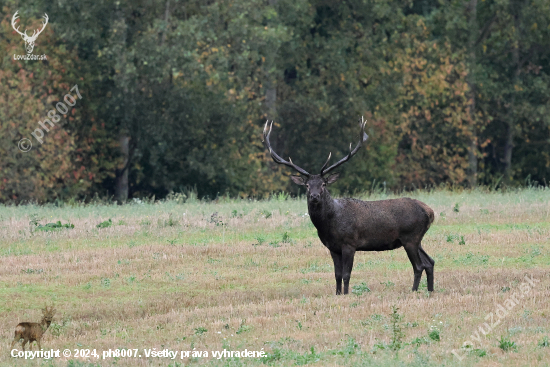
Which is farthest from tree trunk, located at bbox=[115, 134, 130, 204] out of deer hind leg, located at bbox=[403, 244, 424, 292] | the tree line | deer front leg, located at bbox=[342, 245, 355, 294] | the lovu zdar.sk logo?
deer hind leg, located at bbox=[403, 244, 424, 292]

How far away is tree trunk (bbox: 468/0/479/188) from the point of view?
41.7 metres

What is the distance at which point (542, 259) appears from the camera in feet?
56.1

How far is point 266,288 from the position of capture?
50.4ft

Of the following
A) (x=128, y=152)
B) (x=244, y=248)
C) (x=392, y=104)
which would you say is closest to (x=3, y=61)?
(x=128, y=152)

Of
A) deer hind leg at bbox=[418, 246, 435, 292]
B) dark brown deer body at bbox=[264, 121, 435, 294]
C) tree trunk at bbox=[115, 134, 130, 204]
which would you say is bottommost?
tree trunk at bbox=[115, 134, 130, 204]

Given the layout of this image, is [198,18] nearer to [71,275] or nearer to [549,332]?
[71,275]

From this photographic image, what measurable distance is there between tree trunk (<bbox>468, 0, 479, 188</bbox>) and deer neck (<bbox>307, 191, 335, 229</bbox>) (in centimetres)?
2844

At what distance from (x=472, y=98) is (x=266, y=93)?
10105mm

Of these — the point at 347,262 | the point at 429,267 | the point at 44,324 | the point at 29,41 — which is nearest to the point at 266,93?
the point at 29,41

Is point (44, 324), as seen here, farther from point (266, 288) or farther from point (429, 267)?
point (429, 267)

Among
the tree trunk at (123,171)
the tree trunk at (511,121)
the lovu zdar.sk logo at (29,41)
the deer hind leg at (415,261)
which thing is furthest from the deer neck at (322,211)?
the tree trunk at (511,121)

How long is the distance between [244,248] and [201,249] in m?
0.90

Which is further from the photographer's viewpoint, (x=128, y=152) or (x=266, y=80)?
(x=266, y=80)

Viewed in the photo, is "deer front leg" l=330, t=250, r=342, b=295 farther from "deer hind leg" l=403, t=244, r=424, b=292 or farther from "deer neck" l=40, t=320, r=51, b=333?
"deer neck" l=40, t=320, r=51, b=333
